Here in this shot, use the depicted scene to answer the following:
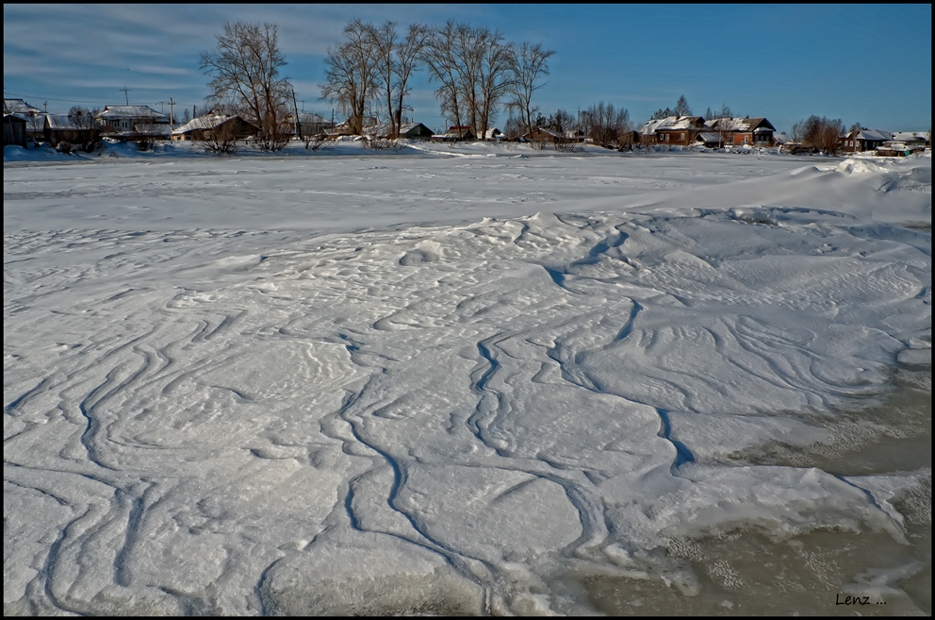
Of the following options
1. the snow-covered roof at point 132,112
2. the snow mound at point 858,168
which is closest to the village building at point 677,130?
the snow-covered roof at point 132,112

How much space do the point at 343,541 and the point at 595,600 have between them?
0.84m

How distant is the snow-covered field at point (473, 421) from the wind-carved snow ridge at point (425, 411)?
0.01m

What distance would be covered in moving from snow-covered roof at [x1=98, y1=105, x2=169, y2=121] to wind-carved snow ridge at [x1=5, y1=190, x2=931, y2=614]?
64279mm

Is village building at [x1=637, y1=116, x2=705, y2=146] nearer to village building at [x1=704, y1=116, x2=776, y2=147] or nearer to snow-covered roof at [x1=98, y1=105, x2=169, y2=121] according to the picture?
village building at [x1=704, y1=116, x2=776, y2=147]

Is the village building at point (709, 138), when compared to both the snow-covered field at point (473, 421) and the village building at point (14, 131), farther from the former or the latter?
the snow-covered field at point (473, 421)

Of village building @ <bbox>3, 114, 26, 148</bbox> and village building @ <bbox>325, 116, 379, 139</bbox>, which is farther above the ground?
village building @ <bbox>325, 116, 379, 139</bbox>

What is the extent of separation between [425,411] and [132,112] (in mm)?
69475

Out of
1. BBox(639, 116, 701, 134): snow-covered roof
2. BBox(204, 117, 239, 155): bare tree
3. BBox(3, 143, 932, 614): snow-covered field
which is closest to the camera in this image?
BBox(3, 143, 932, 614): snow-covered field

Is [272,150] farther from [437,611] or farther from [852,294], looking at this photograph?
[437,611]

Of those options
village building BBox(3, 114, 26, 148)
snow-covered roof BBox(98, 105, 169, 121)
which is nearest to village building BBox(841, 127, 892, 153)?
village building BBox(3, 114, 26, 148)

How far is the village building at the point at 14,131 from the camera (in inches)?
1016

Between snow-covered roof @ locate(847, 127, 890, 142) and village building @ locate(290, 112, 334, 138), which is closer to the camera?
village building @ locate(290, 112, 334, 138)

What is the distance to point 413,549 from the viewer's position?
214 cm

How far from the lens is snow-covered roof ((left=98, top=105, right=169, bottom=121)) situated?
198ft
